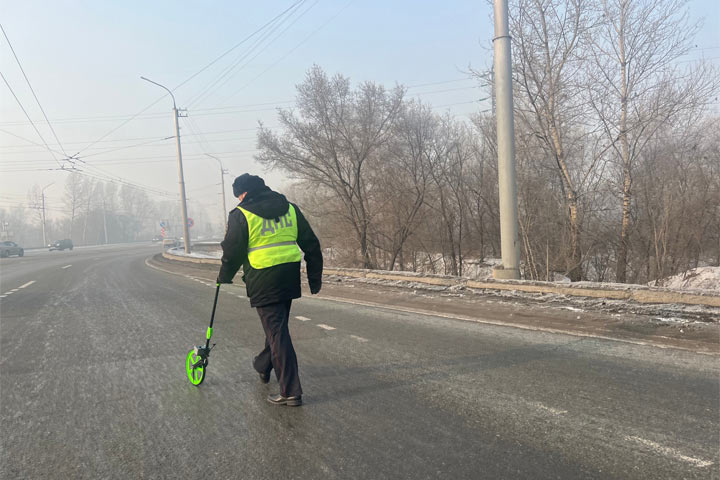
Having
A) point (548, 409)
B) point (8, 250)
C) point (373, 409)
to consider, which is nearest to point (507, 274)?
point (548, 409)

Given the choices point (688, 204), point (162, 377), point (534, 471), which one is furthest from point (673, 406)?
point (688, 204)

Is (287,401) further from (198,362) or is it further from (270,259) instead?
(270,259)

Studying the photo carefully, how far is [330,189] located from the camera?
19938mm

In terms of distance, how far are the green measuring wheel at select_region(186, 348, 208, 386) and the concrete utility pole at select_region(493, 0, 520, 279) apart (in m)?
6.46

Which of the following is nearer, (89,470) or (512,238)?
(89,470)

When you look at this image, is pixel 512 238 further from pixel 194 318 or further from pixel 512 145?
pixel 194 318

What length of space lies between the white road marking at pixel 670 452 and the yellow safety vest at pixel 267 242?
108 inches

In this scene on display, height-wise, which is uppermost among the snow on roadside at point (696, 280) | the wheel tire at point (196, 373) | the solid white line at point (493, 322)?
the wheel tire at point (196, 373)

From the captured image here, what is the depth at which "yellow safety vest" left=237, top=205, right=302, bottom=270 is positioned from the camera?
3482 mm

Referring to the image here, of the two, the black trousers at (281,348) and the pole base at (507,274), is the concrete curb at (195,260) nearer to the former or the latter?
the pole base at (507,274)

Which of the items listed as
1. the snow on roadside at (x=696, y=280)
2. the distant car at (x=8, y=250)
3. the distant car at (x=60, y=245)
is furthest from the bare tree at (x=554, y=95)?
the distant car at (x=60, y=245)

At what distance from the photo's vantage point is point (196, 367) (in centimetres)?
404

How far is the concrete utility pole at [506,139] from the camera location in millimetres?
8633

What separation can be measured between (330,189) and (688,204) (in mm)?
13665
